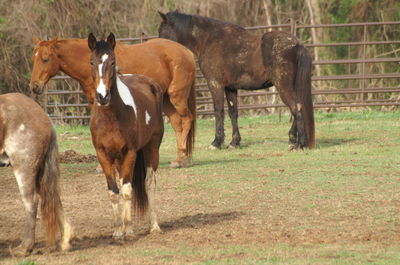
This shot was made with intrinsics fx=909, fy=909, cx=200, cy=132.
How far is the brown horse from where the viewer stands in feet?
39.8

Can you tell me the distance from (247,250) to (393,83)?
16704mm

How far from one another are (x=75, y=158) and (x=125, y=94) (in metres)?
6.22

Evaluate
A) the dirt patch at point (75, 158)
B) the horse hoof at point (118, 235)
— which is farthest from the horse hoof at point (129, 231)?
the dirt patch at point (75, 158)

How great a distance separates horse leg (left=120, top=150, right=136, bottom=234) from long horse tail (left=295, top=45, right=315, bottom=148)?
7.06 metres

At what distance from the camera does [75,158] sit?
46.6 ft

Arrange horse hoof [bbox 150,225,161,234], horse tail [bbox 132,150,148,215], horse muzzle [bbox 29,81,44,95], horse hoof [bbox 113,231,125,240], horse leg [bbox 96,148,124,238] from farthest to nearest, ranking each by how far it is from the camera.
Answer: horse muzzle [bbox 29,81,44,95]
horse tail [bbox 132,150,148,215]
horse hoof [bbox 150,225,161,234]
horse leg [bbox 96,148,124,238]
horse hoof [bbox 113,231,125,240]

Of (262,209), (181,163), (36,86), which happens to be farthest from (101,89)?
(181,163)

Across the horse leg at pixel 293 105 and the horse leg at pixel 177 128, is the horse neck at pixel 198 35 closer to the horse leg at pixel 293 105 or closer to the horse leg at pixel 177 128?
the horse leg at pixel 293 105

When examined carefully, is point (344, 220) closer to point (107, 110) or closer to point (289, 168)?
point (107, 110)

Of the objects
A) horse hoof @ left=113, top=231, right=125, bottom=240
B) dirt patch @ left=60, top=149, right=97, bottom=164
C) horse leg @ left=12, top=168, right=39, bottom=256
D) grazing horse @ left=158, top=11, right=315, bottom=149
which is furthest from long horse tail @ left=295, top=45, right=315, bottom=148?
horse leg @ left=12, top=168, right=39, bottom=256

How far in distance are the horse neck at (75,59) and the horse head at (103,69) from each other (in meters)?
4.20

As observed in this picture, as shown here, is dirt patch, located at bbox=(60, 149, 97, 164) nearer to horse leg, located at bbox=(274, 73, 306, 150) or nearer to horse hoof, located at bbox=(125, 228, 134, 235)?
horse leg, located at bbox=(274, 73, 306, 150)

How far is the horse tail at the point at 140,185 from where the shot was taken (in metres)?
8.47

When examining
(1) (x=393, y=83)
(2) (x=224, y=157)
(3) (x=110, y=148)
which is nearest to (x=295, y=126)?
(2) (x=224, y=157)
